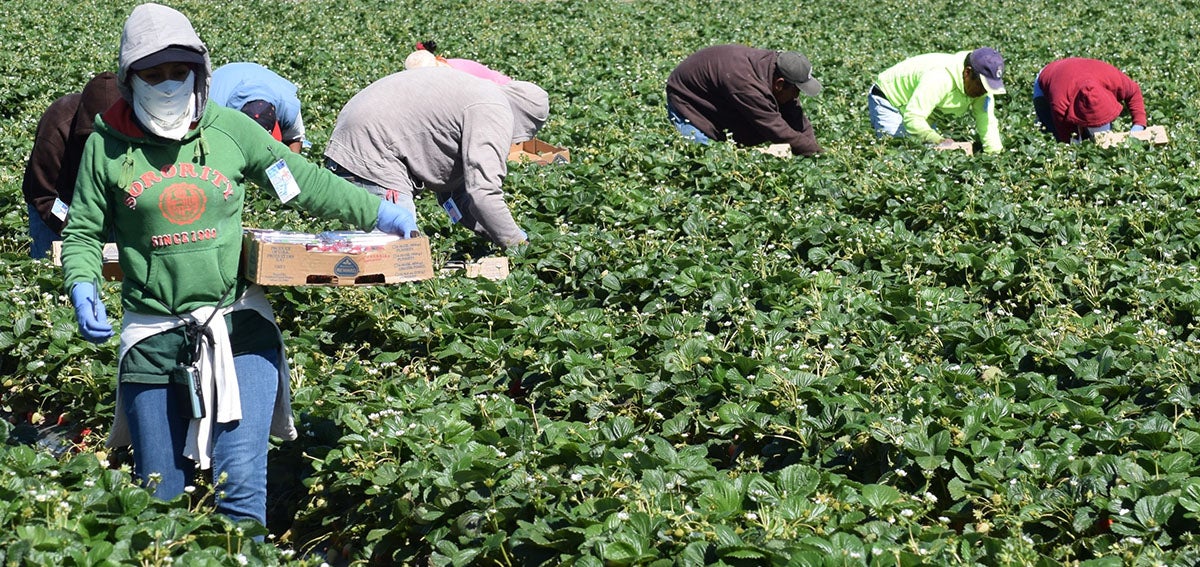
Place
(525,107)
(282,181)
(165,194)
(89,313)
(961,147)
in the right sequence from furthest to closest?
(961,147)
(525,107)
(282,181)
(165,194)
(89,313)

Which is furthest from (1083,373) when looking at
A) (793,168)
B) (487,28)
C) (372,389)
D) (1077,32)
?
(487,28)

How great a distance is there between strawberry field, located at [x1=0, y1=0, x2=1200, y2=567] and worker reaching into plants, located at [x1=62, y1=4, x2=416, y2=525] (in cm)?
17

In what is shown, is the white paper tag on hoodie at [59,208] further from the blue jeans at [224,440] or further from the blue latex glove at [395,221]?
the blue latex glove at [395,221]

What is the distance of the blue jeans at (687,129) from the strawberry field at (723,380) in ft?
0.58

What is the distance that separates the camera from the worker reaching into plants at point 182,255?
338 cm

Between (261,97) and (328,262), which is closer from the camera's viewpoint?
(328,262)

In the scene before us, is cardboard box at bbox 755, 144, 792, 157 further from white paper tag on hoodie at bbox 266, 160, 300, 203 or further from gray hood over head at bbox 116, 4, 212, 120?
gray hood over head at bbox 116, 4, 212, 120

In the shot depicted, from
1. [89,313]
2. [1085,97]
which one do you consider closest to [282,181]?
[89,313]

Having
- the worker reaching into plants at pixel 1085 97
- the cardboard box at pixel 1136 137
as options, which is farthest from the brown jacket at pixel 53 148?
the worker reaching into plants at pixel 1085 97

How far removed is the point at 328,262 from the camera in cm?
357

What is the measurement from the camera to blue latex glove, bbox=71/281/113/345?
3.29 m

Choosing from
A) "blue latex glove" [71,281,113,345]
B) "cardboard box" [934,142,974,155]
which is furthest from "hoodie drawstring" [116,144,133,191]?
"cardboard box" [934,142,974,155]

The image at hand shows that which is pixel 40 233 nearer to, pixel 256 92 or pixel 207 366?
pixel 256 92

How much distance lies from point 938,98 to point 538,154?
9.14 ft
